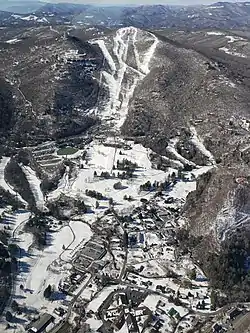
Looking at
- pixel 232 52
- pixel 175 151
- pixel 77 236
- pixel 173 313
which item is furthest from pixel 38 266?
pixel 232 52

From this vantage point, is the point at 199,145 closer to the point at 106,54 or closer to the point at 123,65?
the point at 123,65

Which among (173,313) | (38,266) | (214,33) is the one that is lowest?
(214,33)

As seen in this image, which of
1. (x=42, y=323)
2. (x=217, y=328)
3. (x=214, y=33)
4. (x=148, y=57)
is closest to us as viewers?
(x=217, y=328)

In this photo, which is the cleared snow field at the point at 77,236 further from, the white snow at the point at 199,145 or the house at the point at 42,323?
the white snow at the point at 199,145

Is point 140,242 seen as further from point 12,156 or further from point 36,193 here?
point 12,156

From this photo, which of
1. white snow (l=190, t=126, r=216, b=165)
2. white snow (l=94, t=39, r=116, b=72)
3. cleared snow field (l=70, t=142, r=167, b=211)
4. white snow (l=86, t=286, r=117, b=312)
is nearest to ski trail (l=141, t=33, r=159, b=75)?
white snow (l=94, t=39, r=116, b=72)

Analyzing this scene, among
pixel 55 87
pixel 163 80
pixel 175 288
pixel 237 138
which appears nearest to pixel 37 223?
pixel 175 288

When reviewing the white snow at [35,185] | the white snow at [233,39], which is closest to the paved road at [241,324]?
the white snow at [35,185]
